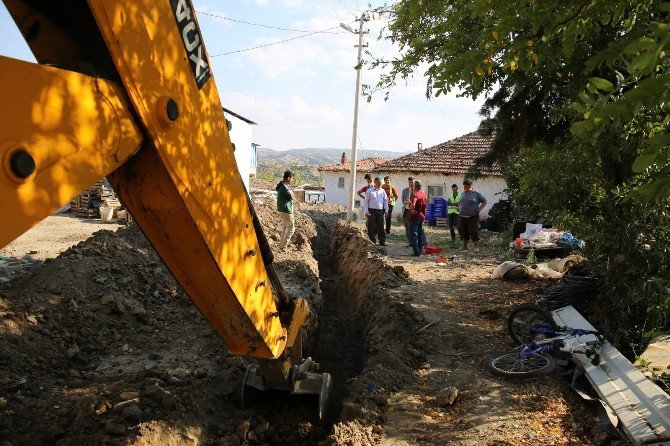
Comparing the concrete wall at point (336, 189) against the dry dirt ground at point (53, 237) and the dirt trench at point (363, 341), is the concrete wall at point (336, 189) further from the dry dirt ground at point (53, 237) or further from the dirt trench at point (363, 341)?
the dirt trench at point (363, 341)

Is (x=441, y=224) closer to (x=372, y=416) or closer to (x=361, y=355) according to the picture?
(x=361, y=355)

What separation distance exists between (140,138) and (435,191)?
26.8 m

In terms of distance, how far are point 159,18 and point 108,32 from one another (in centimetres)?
31

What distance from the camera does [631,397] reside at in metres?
4.27

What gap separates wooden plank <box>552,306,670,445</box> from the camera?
148 inches

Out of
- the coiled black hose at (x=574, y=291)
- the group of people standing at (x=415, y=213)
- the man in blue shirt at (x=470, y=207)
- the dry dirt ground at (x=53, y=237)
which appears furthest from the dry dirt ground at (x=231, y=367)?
the dry dirt ground at (x=53, y=237)

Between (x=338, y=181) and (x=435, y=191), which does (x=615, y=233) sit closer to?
(x=435, y=191)

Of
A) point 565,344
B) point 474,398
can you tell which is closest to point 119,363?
point 474,398

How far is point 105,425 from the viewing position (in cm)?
400

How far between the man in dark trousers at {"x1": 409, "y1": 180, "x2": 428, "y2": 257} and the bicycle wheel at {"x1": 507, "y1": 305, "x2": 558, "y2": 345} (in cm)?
611

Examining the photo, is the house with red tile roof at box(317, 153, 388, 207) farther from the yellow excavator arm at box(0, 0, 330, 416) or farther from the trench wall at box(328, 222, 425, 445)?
the yellow excavator arm at box(0, 0, 330, 416)

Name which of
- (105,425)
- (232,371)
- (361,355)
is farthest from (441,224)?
(105,425)

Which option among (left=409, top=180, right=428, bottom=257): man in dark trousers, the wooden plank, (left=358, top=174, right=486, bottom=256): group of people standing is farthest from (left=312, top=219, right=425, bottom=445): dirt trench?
the wooden plank

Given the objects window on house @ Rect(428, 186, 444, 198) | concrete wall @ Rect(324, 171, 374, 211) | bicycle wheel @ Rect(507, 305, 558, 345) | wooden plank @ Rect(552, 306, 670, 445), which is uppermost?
wooden plank @ Rect(552, 306, 670, 445)
